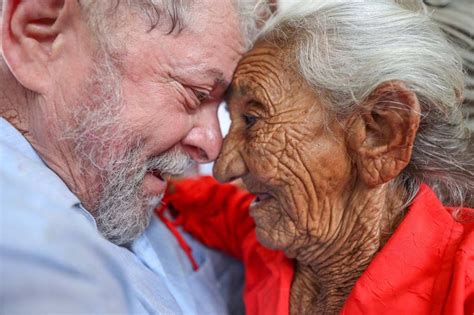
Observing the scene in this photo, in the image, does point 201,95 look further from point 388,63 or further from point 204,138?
point 388,63

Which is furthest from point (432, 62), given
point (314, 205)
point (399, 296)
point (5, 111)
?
point (5, 111)

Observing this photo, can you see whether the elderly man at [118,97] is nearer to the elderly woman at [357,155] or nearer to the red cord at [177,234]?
the elderly woman at [357,155]

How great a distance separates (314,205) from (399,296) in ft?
0.92

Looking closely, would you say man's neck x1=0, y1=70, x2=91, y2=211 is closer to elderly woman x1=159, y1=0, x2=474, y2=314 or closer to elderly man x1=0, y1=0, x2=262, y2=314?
elderly man x1=0, y1=0, x2=262, y2=314

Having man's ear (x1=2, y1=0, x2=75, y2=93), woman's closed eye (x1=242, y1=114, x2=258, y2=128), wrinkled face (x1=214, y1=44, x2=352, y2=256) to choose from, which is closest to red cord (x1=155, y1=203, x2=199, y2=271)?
wrinkled face (x1=214, y1=44, x2=352, y2=256)

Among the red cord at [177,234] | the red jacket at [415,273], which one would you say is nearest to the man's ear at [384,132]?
the red jacket at [415,273]

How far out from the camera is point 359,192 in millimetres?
1270

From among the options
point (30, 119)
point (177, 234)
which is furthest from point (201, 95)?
point (177, 234)

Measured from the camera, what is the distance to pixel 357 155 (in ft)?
4.07

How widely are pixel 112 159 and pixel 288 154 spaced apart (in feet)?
1.39

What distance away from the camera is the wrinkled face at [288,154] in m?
1.26

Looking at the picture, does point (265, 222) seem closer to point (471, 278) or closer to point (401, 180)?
point (401, 180)

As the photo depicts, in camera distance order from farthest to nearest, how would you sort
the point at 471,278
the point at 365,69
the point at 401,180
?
1. the point at 401,180
2. the point at 365,69
3. the point at 471,278

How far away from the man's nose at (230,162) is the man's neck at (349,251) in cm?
28
